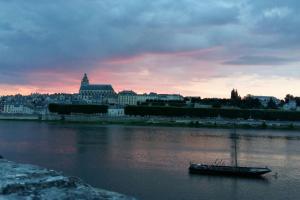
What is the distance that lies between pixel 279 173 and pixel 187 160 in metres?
8.92

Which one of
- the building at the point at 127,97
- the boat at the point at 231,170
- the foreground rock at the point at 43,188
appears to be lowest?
the boat at the point at 231,170

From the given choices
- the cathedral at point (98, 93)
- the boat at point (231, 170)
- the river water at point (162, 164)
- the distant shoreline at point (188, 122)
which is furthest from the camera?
the cathedral at point (98, 93)

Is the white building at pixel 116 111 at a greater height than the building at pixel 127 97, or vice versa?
the building at pixel 127 97

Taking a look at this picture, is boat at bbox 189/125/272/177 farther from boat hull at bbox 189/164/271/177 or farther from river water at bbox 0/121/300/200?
river water at bbox 0/121/300/200

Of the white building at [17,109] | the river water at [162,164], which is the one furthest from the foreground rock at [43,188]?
the white building at [17,109]

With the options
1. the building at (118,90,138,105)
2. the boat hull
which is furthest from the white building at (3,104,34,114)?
the boat hull

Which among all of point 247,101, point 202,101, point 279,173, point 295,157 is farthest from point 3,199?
point 202,101

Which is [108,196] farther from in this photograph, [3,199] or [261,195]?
[261,195]

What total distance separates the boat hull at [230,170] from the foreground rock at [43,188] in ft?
94.9

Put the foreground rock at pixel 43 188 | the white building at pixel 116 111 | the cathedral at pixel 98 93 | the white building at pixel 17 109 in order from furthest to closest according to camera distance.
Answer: the cathedral at pixel 98 93, the white building at pixel 17 109, the white building at pixel 116 111, the foreground rock at pixel 43 188

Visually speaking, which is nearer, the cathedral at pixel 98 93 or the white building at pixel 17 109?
the white building at pixel 17 109

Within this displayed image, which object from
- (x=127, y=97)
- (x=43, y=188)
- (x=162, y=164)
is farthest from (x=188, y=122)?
(x=43, y=188)

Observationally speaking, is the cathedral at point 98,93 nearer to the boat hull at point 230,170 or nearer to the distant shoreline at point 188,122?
the distant shoreline at point 188,122

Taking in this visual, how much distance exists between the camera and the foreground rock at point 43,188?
6252 mm
